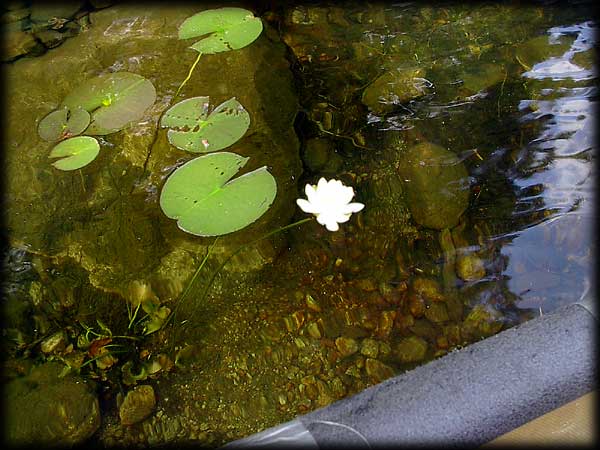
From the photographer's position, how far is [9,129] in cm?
164

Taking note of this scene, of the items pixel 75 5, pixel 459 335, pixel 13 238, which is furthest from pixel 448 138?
pixel 75 5

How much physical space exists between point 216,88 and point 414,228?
808 millimetres

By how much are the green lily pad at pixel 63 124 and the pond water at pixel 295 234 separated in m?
0.07

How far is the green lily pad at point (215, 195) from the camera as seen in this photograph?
1.31m

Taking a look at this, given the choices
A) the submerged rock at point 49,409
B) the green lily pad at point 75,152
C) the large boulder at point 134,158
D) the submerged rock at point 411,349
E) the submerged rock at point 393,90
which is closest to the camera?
the submerged rock at point 49,409

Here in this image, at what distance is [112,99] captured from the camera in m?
1.64

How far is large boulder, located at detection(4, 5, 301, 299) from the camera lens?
1407mm

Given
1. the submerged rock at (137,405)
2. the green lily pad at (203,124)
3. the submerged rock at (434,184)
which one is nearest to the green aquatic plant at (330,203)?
the submerged rock at (434,184)

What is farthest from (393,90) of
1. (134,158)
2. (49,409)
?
(49,409)

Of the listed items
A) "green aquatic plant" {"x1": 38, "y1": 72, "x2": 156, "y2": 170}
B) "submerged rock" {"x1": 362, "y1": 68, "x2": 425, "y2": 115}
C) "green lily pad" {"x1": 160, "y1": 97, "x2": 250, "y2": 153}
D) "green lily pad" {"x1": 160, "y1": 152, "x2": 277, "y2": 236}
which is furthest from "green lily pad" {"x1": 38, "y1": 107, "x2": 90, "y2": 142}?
"submerged rock" {"x1": 362, "y1": 68, "x2": 425, "y2": 115}

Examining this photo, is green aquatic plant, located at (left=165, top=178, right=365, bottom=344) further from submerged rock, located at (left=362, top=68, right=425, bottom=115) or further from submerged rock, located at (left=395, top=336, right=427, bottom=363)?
submerged rock, located at (left=362, top=68, right=425, bottom=115)

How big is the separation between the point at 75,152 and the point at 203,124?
1.27ft

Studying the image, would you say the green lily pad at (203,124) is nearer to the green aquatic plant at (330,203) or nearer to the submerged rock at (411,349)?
the green aquatic plant at (330,203)

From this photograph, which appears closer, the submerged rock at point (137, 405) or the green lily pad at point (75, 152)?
the submerged rock at point (137, 405)
